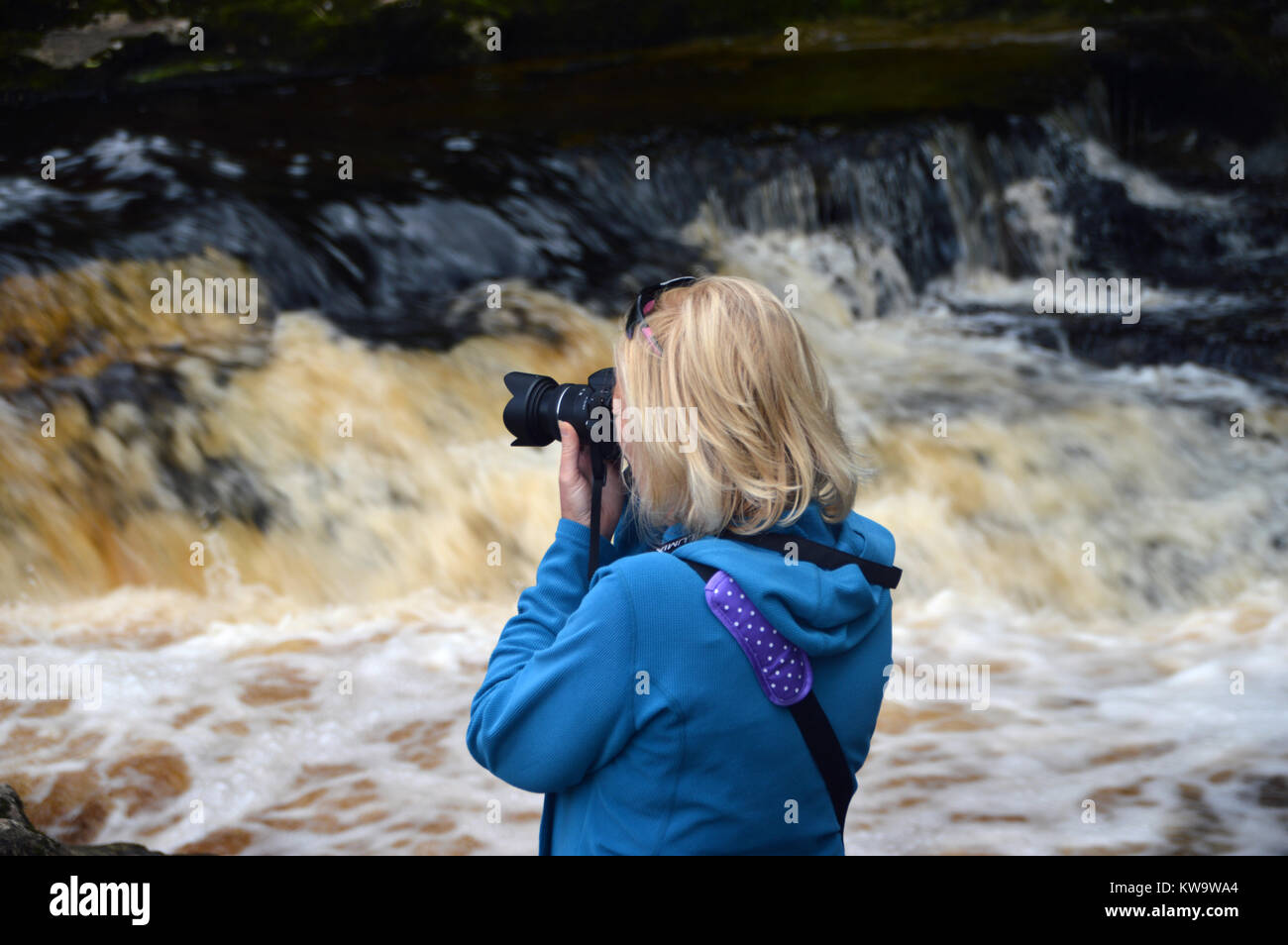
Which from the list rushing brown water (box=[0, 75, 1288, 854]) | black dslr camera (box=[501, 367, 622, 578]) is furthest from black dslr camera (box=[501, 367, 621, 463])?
rushing brown water (box=[0, 75, 1288, 854])

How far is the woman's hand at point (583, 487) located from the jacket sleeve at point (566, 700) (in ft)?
0.69

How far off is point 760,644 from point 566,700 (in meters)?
0.22

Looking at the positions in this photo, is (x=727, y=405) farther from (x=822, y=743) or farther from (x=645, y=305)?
(x=822, y=743)

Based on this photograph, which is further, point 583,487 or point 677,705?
point 583,487

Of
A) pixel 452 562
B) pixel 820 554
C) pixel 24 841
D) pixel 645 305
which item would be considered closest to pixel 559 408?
pixel 645 305

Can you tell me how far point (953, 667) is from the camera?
431cm

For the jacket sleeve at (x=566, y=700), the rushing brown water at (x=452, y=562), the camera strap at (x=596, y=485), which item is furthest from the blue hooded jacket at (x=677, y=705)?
the rushing brown water at (x=452, y=562)

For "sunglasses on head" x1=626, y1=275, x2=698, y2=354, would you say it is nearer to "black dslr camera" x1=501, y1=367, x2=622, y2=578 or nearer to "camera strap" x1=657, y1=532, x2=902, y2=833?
"black dslr camera" x1=501, y1=367, x2=622, y2=578

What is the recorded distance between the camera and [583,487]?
1.54 meters

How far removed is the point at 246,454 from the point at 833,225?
4707 mm

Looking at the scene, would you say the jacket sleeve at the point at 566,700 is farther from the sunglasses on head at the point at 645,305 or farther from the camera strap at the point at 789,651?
the sunglasses on head at the point at 645,305

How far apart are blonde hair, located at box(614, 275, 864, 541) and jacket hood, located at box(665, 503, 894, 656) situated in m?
0.04

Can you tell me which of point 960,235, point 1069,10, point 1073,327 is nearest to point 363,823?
point 1073,327

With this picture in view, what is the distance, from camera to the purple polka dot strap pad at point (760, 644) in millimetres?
1273
